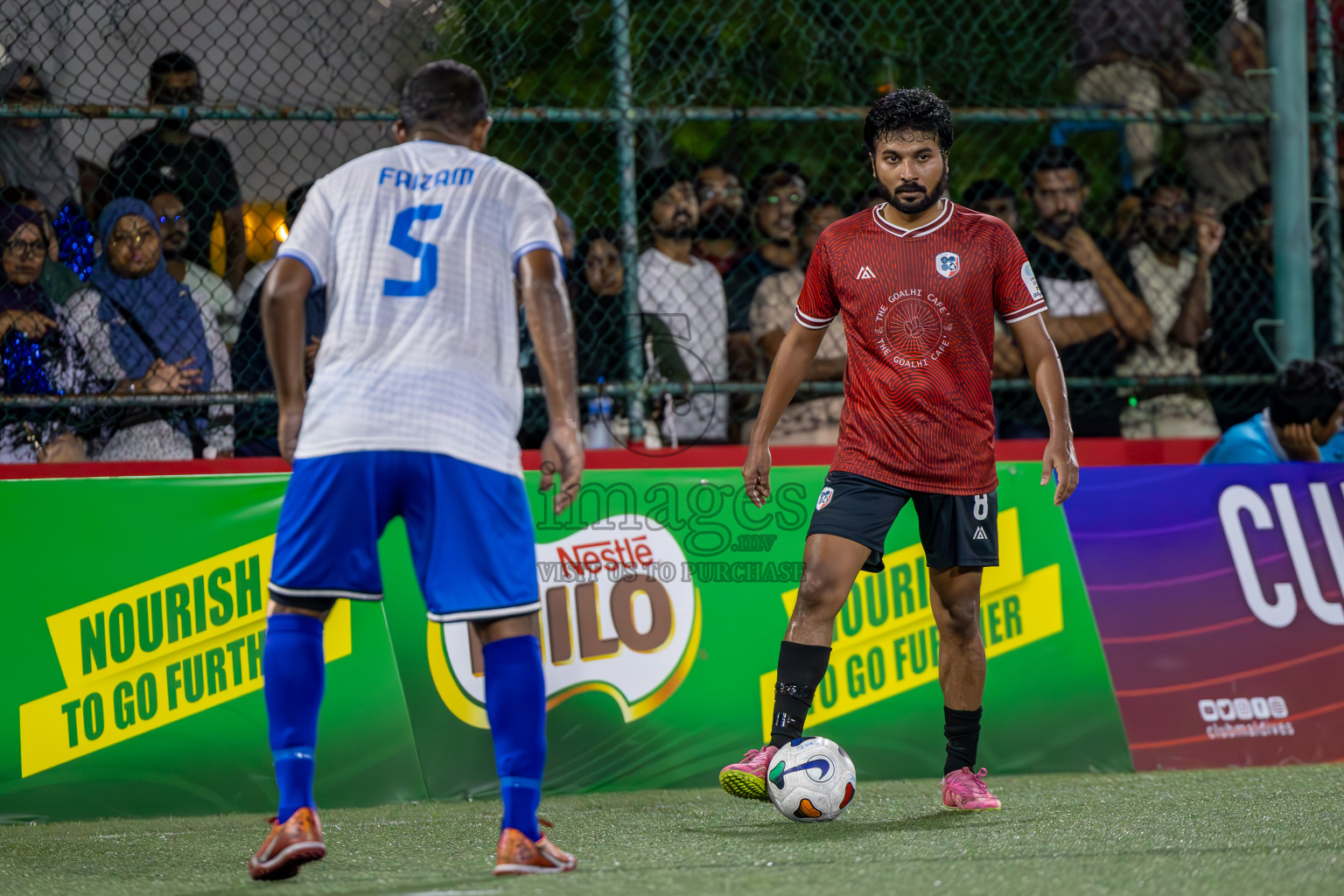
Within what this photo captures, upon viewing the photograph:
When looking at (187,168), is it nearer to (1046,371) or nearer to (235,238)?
(235,238)

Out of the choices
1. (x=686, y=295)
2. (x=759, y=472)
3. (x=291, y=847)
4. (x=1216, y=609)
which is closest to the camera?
(x=291, y=847)

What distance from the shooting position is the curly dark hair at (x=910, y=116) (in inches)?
172

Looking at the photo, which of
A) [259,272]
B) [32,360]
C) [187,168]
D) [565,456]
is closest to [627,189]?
[259,272]

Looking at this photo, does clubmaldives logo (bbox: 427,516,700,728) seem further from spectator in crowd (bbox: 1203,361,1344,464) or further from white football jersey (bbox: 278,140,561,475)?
spectator in crowd (bbox: 1203,361,1344,464)

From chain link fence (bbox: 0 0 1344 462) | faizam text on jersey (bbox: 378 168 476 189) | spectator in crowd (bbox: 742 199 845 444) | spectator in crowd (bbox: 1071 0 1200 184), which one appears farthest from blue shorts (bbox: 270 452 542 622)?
A: spectator in crowd (bbox: 1071 0 1200 184)

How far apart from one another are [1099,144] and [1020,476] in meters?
2.32

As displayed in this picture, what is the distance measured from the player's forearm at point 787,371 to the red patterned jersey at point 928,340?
7.4 inches

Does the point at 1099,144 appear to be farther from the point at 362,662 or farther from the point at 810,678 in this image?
the point at 362,662

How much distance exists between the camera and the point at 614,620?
523cm

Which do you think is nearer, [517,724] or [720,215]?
[517,724]

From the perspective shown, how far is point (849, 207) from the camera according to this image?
6.77 m

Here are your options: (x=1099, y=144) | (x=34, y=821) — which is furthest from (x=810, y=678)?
(x=1099, y=144)

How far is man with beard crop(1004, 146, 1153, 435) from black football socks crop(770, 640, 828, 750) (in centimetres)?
270

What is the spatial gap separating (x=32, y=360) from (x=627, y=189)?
2.40m
